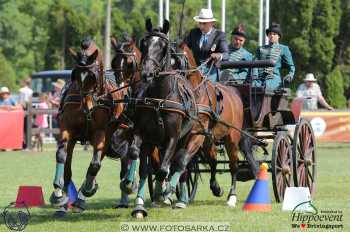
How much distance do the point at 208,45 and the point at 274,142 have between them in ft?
5.14

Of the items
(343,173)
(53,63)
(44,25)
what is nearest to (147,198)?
(343,173)

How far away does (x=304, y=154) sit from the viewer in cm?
1456

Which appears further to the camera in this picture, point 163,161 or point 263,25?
point 263,25

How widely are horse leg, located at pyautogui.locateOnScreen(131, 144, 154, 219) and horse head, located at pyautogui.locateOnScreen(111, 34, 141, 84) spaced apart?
1.24 m

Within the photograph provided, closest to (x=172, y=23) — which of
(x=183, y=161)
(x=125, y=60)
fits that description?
(x=125, y=60)

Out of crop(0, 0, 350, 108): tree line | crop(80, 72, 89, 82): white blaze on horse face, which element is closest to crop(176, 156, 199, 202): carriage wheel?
crop(80, 72, 89, 82): white blaze on horse face

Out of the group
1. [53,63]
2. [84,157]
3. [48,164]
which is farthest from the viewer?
[53,63]

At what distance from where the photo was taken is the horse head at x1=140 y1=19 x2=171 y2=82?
1108cm

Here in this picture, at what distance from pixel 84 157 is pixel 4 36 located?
1873 inches

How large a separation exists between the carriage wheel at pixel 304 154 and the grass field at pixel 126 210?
274 mm

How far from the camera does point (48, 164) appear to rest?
21438mm

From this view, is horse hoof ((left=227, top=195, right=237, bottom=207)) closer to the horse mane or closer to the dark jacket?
the dark jacket

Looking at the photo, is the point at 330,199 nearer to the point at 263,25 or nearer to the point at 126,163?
the point at 126,163

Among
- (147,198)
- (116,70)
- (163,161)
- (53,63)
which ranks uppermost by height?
(116,70)
